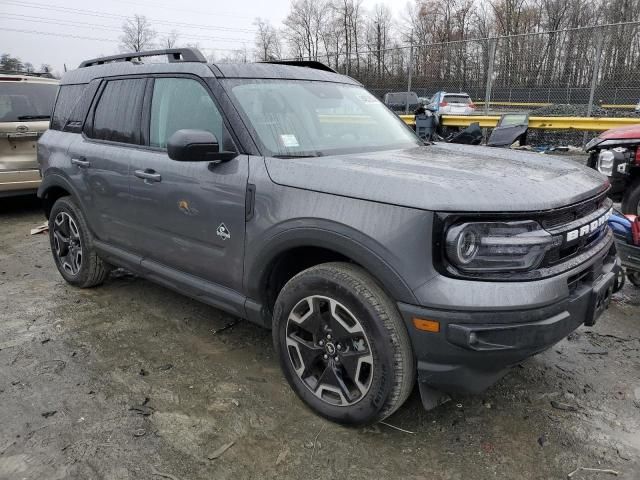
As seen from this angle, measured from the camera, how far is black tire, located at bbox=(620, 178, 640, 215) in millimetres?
5258

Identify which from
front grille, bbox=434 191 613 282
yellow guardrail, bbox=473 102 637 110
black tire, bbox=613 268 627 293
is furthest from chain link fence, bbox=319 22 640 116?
front grille, bbox=434 191 613 282

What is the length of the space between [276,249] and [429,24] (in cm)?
4765

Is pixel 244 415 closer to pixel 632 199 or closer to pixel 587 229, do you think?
pixel 587 229

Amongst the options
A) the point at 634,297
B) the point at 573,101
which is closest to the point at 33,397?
the point at 634,297

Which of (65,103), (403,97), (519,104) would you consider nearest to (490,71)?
(519,104)

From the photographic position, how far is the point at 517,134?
10320mm

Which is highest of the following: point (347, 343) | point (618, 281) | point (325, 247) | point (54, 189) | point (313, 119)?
point (313, 119)

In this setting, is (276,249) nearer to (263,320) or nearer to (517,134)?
(263,320)

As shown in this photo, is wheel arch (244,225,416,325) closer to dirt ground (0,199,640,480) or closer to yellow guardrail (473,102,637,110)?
dirt ground (0,199,640,480)

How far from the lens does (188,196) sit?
3.12m

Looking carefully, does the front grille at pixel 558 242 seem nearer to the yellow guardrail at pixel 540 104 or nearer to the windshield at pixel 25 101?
the windshield at pixel 25 101

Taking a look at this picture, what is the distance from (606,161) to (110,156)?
4650 mm

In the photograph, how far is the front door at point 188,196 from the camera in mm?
2918

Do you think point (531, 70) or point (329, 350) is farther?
point (531, 70)
